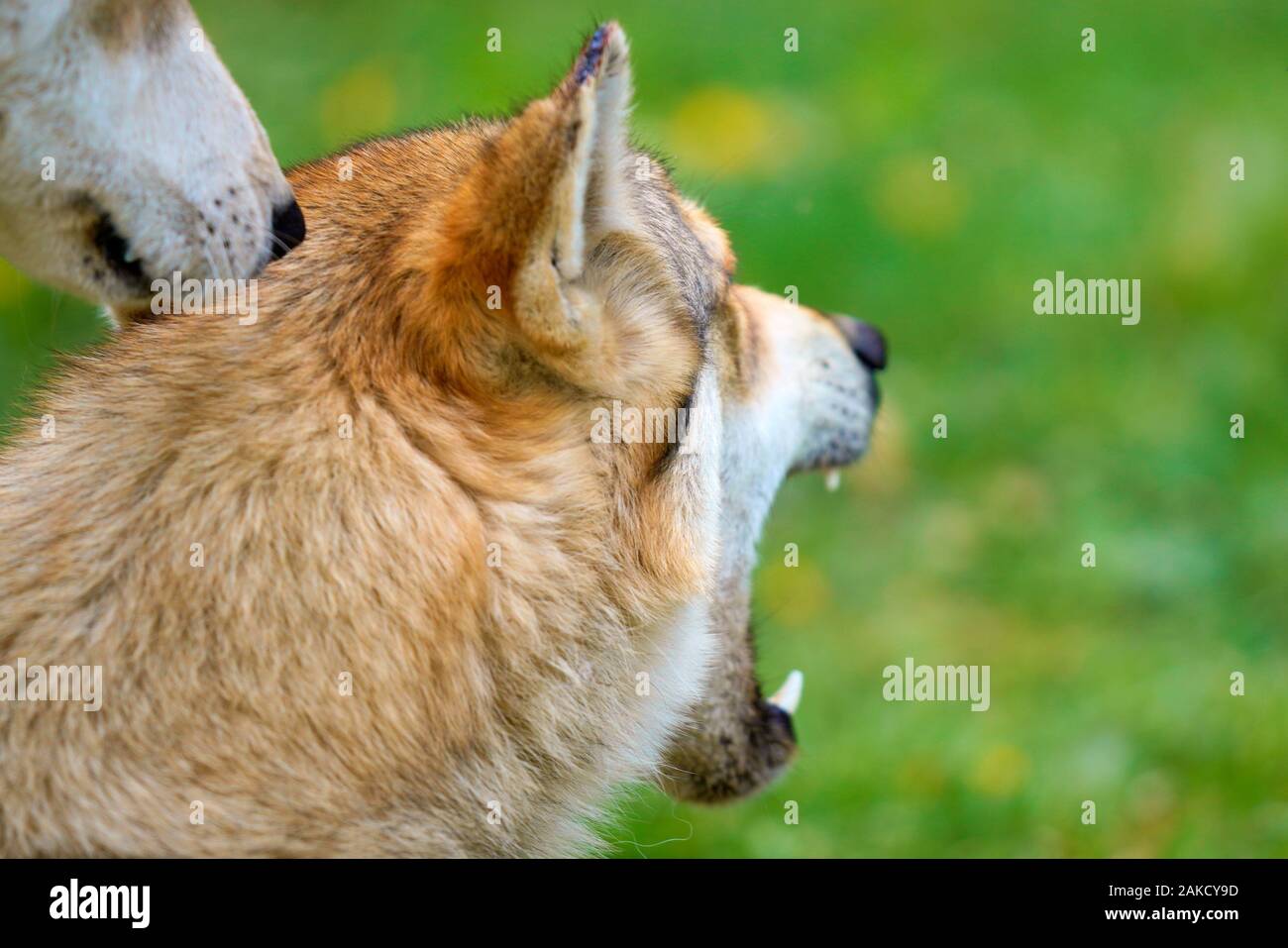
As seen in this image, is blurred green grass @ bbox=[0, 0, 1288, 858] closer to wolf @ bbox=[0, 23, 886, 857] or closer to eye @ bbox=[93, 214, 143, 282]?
eye @ bbox=[93, 214, 143, 282]

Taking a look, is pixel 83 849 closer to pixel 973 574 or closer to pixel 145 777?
pixel 145 777

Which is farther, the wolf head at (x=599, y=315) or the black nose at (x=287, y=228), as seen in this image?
the black nose at (x=287, y=228)

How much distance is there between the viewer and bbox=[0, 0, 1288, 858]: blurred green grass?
5586 mm

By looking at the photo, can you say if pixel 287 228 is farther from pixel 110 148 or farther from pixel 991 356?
pixel 991 356

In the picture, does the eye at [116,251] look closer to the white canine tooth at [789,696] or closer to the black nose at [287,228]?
the black nose at [287,228]

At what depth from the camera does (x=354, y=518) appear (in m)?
2.78

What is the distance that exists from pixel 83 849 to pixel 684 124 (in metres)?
7.94

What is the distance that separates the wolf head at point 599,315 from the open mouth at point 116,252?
1.53ft

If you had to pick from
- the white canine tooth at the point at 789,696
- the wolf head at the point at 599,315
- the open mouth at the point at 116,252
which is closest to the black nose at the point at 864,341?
the wolf head at the point at 599,315

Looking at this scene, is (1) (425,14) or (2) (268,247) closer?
(2) (268,247)

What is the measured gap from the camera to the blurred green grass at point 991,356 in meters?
5.59

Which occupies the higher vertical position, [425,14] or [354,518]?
[425,14]

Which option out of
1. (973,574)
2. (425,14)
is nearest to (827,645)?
(973,574)

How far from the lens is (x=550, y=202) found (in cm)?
276
